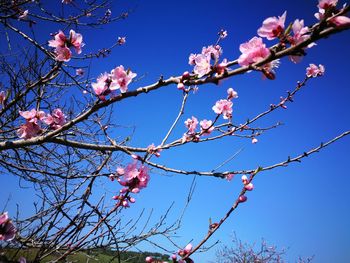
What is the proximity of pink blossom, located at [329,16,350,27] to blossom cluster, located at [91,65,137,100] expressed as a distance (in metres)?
1.20

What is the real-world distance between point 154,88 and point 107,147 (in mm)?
794

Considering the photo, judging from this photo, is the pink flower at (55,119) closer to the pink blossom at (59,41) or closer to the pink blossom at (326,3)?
the pink blossom at (59,41)

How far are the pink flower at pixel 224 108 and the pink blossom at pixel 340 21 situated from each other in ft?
6.66

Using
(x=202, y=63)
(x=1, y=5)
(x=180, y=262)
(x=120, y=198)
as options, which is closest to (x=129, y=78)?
(x=202, y=63)

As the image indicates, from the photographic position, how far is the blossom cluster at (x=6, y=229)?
1.67 m

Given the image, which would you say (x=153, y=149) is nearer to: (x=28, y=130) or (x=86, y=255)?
(x=28, y=130)

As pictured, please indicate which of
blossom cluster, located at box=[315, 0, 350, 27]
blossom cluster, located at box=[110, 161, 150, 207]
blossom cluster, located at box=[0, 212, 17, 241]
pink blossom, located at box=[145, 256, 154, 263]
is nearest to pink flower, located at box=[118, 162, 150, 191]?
blossom cluster, located at box=[110, 161, 150, 207]

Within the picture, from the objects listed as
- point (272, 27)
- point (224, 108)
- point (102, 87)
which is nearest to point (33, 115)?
point (102, 87)

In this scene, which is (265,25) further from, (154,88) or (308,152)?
(308,152)

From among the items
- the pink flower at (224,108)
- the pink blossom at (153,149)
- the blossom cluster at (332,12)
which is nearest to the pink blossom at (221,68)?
the blossom cluster at (332,12)

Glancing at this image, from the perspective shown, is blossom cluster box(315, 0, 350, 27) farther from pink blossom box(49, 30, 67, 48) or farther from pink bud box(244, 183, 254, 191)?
pink blossom box(49, 30, 67, 48)

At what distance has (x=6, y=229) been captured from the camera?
1690 mm

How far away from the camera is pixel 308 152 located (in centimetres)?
252

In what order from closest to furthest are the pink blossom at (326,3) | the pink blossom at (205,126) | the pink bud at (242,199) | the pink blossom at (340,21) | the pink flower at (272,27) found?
the pink blossom at (340,21) < the pink blossom at (326,3) < the pink flower at (272,27) < the pink bud at (242,199) < the pink blossom at (205,126)
